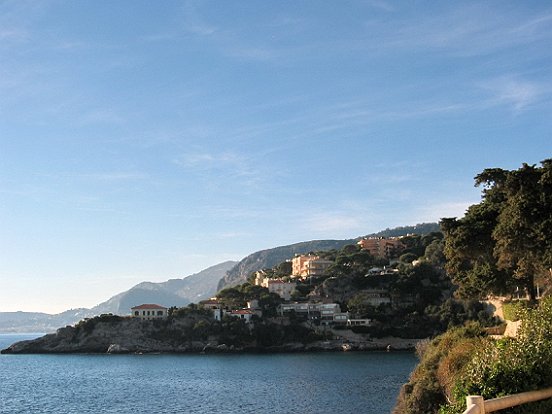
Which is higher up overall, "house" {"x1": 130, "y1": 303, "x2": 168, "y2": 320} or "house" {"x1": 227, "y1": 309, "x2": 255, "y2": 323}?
"house" {"x1": 130, "y1": 303, "x2": 168, "y2": 320}

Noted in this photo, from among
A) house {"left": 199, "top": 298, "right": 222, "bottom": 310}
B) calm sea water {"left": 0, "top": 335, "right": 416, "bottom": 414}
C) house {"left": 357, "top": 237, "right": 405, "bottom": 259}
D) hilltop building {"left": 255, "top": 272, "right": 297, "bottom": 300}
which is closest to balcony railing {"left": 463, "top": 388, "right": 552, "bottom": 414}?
calm sea water {"left": 0, "top": 335, "right": 416, "bottom": 414}

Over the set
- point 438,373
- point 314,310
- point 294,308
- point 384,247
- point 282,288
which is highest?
point 384,247

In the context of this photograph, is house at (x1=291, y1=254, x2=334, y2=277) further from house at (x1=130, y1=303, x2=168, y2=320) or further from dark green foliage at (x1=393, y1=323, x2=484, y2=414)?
dark green foliage at (x1=393, y1=323, x2=484, y2=414)

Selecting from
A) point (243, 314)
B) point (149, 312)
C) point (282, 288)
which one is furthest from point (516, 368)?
point (282, 288)

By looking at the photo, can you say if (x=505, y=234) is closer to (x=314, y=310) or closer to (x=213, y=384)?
(x=213, y=384)

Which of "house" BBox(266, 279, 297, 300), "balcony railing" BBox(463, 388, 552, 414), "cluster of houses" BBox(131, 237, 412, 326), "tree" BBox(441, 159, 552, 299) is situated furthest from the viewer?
"house" BBox(266, 279, 297, 300)

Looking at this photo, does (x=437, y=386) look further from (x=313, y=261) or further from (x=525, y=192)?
(x=313, y=261)

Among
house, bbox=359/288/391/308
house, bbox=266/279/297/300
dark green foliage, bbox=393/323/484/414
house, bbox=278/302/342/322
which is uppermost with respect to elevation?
house, bbox=266/279/297/300

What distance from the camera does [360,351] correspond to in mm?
99000

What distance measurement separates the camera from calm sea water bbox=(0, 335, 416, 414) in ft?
153

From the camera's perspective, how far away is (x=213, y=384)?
6066 centimetres

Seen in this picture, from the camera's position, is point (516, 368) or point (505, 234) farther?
point (505, 234)

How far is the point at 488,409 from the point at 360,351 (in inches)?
3548

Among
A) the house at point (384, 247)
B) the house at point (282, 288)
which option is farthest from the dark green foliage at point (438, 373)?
the house at point (384, 247)
